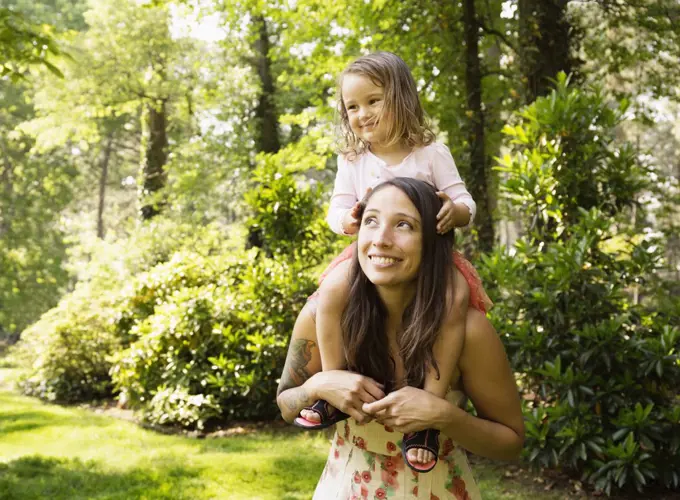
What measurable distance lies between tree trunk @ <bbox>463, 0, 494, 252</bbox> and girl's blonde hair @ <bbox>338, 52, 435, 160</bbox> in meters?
6.58

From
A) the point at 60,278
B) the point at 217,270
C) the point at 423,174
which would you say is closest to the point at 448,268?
the point at 423,174

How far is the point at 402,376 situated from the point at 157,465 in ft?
17.4

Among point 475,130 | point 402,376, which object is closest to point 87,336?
point 475,130

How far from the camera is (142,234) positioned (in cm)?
1370

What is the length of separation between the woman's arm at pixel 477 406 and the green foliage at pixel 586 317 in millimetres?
3185

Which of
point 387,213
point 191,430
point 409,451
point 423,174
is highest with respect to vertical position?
point 423,174

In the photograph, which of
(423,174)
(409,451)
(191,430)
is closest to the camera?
(409,451)

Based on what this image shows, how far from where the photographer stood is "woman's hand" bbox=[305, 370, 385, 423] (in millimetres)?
1716

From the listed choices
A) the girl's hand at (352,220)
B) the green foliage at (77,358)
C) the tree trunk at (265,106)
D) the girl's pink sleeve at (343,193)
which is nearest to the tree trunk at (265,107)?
the tree trunk at (265,106)

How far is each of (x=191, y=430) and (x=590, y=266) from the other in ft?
17.3

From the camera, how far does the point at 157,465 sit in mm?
6465

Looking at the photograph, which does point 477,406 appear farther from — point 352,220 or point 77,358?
point 77,358

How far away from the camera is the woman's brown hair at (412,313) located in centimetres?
173

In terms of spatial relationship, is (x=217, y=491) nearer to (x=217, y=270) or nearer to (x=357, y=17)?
(x=217, y=270)
